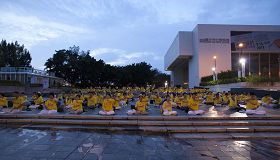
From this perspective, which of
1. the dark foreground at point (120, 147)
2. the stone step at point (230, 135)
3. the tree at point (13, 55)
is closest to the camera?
the dark foreground at point (120, 147)

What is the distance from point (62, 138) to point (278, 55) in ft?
140

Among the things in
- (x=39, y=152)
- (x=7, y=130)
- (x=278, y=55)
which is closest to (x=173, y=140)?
(x=39, y=152)

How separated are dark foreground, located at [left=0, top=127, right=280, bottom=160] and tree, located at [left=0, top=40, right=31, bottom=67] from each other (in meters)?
57.5

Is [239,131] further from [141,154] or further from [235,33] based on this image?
[235,33]

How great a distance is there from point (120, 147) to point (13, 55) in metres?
64.7

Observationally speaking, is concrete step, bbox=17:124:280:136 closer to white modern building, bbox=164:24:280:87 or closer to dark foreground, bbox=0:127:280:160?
dark foreground, bbox=0:127:280:160

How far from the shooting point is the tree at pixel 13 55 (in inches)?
2480

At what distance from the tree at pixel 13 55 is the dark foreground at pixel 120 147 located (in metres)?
57.5

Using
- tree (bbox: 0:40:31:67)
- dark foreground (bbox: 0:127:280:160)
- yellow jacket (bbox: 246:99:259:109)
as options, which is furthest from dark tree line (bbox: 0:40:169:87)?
dark foreground (bbox: 0:127:280:160)

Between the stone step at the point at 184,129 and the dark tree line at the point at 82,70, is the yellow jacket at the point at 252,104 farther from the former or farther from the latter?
the dark tree line at the point at 82,70

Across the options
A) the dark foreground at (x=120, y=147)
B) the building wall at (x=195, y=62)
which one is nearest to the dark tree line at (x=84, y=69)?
the building wall at (x=195, y=62)

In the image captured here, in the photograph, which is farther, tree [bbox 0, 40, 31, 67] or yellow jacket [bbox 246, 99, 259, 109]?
tree [bbox 0, 40, 31, 67]

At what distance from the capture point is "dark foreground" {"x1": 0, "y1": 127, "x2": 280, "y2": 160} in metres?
6.72

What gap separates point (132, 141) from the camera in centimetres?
849
